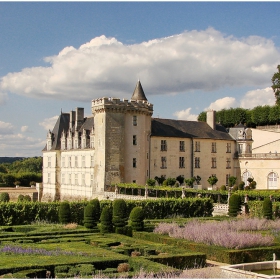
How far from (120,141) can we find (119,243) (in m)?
24.1

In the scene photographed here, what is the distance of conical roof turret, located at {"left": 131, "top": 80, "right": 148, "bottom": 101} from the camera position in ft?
153

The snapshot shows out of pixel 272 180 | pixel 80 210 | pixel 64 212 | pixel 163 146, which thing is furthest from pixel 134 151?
pixel 64 212

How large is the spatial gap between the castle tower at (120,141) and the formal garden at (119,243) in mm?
12976

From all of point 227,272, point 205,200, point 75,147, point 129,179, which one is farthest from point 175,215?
point 75,147

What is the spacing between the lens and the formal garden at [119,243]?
44.9ft

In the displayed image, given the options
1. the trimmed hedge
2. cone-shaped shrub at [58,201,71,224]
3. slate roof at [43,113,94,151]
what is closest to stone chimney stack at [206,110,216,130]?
slate roof at [43,113,94,151]

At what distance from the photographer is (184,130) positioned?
49406 millimetres

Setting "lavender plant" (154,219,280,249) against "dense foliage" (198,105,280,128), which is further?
"dense foliage" (198,105,280,128)

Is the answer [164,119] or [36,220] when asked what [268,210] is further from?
[164,119]

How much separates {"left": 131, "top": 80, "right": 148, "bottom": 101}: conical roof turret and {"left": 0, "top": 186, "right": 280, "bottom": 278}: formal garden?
1850 cm

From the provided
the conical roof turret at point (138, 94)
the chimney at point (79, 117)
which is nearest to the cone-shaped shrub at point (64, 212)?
the conical roof turret at point (138, 94)

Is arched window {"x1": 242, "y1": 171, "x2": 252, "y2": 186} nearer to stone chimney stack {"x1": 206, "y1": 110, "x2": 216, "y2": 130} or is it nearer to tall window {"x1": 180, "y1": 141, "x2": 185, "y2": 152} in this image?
stone chimney stack {"x1": 206, "y1": 110, "x2": 216, "y2": 130}

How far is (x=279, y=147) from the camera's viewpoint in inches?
2104

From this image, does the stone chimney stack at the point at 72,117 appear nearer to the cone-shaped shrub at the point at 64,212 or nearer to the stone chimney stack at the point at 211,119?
the stone chimney stack at the point at 211,119
